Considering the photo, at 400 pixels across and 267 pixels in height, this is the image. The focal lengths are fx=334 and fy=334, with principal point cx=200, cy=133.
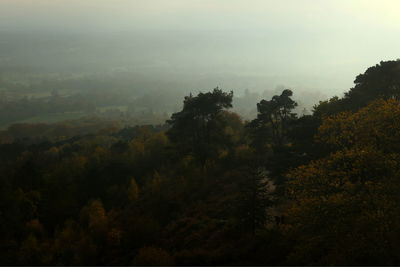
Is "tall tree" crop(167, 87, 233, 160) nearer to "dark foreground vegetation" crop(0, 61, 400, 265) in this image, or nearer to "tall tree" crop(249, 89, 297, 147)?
"dark foreground vegetation" crop(0, 61, 400, 265)

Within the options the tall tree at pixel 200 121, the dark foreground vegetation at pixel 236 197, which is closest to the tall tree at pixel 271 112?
the dark foreground vegetation at pixel 236 197

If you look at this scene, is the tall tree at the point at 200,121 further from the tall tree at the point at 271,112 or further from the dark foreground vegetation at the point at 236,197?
the tall tree at the point at 271,112

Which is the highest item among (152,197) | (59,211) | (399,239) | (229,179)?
(399,239)

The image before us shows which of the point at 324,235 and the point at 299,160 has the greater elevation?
the point at 299,160

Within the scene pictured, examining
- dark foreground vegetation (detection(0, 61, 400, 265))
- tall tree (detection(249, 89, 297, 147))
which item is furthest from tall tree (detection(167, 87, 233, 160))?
tall tree (detection(249, 89, 297, 147))

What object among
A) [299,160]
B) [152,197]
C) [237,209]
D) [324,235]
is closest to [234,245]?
[237,209]

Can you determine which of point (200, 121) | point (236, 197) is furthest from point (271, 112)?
point (236, 197)

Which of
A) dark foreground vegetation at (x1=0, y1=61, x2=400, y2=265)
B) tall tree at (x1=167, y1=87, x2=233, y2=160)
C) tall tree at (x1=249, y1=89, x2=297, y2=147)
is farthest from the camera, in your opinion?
tall tree at (x1=167, y1=87, x2=233, y2=160)

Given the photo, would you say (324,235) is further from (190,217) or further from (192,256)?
(190,217)
